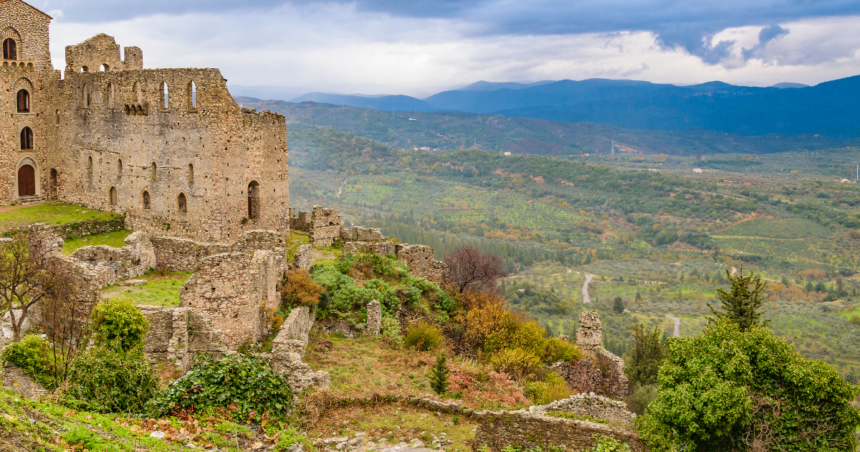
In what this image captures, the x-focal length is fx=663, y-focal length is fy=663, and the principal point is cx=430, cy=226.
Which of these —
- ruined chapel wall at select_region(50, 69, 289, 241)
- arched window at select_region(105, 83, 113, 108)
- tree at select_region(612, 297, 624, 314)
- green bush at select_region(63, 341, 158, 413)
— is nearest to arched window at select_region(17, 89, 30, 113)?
ruined chapel wall at select_region(50, 69, 289, 241)

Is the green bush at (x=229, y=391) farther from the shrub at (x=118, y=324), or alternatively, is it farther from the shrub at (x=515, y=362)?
the shrub at (x=515, y=362)

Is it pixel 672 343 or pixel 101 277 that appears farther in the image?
pixel 101 277

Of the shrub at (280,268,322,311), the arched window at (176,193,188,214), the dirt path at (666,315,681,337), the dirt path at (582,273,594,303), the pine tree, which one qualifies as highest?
the arched window at (176,193,188,214)

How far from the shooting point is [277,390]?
1493cm

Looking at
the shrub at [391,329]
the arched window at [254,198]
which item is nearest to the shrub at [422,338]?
the shrub at [391,329]

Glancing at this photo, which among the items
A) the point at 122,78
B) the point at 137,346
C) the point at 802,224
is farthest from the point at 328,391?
the point at 802,224

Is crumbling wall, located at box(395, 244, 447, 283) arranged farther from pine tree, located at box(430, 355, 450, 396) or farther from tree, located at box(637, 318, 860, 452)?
tree, located at box(637, 318, 860, 452)

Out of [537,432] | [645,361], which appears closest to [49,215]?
[537,432]

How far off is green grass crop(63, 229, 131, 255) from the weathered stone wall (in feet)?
66.5

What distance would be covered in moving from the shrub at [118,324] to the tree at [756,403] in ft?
38.3

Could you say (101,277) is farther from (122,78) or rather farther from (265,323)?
(122,78)

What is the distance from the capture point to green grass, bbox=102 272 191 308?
18.8 metres

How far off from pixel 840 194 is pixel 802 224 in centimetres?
3999

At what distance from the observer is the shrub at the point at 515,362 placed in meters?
22.9
